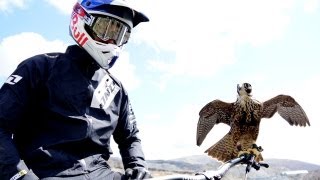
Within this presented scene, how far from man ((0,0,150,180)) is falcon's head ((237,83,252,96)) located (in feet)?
18.0

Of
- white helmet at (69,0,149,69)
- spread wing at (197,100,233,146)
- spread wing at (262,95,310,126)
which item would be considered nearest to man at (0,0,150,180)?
white helmet at (69,0,149,69)

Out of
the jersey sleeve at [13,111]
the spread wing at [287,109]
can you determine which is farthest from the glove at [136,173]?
the spread wing at [287,109]

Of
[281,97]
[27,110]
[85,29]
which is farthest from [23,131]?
[281,97]

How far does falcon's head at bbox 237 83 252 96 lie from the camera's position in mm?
8156

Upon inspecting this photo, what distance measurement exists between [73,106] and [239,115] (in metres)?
6.11

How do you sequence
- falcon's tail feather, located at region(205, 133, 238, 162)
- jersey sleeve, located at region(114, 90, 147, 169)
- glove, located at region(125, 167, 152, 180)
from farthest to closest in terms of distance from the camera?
1. falcon's tail feather, located at region(205, 133, 238, 162)
2. jersey sleeve, located at region(114, 90, 147, 169)
3. glove, located at region(125, 167, 152, 180)

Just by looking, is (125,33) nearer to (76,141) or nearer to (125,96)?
(125,96)

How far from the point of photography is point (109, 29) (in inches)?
109

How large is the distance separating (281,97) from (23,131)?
768cm

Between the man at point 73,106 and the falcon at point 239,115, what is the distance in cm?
545

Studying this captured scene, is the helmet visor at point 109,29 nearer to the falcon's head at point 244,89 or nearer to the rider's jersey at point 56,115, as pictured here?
the rider's jersey at point 56,115

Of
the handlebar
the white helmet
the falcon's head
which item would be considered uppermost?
the white helmet

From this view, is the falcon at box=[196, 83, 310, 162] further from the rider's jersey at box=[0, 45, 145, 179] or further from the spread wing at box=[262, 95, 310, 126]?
the rider's jersey at box=[0, 45, 145, 179]

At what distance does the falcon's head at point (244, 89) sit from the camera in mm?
8156
